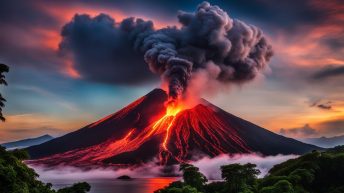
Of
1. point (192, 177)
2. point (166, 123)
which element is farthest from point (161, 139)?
point (192, 177)

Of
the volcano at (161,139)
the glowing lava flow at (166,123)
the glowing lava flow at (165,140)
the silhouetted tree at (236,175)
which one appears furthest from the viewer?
the volcano at (161,139)

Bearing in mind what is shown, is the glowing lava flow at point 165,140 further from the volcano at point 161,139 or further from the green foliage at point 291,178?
the green foliage at point 291,178

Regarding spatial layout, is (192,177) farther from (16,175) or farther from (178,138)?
(178,138)

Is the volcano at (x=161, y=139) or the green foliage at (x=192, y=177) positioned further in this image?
the volcano at (x=161, y=139)

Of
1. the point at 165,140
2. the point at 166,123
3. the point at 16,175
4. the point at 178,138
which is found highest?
the point at 166,123

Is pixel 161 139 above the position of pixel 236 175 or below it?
above

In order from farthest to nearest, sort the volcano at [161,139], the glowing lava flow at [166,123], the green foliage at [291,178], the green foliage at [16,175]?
the volcano at [161,139] → the glowing lava flow at [166,123] → the green foliage at [291,178] → the green foliage at [16,175]

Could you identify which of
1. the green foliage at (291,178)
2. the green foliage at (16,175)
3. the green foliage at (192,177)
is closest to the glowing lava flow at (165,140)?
the green foliage at (291,178)
